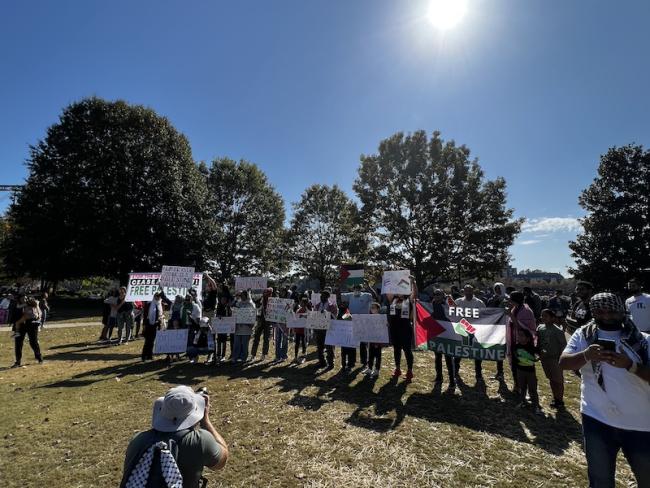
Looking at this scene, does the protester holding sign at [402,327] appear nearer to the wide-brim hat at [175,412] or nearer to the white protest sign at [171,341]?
the white protest sign at [171,341]

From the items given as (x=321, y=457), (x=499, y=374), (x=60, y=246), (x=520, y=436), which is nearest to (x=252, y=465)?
(x=321, y=457)

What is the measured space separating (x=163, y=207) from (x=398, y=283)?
2730cm

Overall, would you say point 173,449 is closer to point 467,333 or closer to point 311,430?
point 311,430

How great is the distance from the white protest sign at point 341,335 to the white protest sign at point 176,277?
265 inches

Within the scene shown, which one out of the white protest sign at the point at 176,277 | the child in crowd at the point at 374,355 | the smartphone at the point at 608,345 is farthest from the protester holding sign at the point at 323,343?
the smartphone at the point at 608,345

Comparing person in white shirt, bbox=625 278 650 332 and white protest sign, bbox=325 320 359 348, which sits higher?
person in white shirt, bbox=625 278 650 332

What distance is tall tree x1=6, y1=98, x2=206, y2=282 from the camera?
28.0m

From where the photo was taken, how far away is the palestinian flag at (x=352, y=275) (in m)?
21.9

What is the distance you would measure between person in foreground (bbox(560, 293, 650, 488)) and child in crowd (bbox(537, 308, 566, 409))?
4.66 meters

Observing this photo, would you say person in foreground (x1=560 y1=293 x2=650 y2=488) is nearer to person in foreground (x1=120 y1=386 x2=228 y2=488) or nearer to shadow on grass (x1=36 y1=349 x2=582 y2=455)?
shadow on grass (x1=36 y1=349 x2=582 y2=455)

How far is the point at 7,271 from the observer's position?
99.4 ft

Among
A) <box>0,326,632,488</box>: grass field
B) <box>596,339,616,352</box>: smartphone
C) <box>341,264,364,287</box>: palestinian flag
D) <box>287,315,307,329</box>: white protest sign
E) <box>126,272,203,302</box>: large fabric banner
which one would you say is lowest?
<box>0,326,632,488</box>: grass field

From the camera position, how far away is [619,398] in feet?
10.1

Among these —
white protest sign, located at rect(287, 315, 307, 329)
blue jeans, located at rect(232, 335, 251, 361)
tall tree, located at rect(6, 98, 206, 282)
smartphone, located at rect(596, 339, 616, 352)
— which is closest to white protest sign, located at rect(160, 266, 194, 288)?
blue jeans, located at rect(232, 335, 251, 361)
